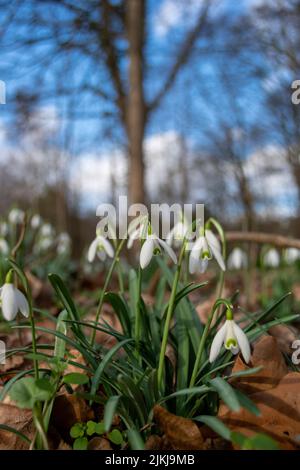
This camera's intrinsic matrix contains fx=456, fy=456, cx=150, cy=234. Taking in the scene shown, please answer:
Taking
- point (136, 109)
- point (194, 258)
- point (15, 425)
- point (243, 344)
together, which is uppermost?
point (136, 109)

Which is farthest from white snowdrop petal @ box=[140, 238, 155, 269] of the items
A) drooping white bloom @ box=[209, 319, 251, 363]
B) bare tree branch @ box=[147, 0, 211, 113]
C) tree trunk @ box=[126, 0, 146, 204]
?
bare tree branch @ box=[147, 0, 211, 113]

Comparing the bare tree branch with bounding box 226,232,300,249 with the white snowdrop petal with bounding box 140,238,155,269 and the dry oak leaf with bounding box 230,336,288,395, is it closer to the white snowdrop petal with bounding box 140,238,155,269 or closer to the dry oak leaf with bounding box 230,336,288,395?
the dry oak leaf with bounding box 230,336,288,395

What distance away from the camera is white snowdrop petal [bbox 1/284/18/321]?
1.19 metres

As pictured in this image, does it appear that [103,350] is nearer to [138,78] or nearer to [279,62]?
[138,78]

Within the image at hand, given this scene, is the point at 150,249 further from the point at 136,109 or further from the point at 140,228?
the point at 136,109

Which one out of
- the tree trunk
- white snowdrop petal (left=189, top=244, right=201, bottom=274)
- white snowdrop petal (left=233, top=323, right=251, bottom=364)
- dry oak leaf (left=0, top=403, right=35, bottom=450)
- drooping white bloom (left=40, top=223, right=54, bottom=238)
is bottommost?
dry oak leaf (left=0, top=403, right=35, bottom=450)

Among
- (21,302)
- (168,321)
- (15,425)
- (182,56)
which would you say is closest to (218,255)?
(168,321)

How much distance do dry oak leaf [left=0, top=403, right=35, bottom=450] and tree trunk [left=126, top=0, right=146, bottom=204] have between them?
492cm

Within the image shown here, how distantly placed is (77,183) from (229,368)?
12.2 meters

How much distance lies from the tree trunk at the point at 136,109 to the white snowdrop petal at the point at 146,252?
4.89 meters

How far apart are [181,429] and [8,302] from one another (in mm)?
540

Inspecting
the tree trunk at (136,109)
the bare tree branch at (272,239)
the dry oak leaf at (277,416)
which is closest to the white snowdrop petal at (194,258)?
the dry oak leaf at (277,416)

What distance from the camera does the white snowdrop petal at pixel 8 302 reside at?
119cm

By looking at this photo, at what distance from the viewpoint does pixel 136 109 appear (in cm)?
625
